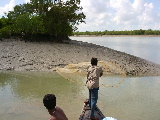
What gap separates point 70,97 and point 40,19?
1305cm

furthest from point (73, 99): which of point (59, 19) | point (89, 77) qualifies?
point (59, 19)

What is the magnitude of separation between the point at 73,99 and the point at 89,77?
3460 millimetres

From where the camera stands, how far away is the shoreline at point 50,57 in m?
15.8

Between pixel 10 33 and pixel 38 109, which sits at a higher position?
pixel 10 33

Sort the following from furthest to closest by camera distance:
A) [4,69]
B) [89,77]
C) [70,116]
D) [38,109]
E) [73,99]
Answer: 1. [4,69]
2. [73,99]
3. [38,109]
4. [70,116]
5. [89,77]

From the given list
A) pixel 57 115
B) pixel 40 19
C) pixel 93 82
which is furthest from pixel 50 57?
pixel 57 115

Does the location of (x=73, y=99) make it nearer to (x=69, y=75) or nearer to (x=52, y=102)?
(x=69, y=75)

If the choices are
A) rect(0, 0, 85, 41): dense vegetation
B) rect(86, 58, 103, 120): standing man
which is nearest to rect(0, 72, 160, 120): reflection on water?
rect(86, 58, 103, 120): standing man

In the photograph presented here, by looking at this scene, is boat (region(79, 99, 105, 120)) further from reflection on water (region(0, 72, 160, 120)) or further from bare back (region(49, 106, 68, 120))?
bare back (region(49, 106, 68, 120))

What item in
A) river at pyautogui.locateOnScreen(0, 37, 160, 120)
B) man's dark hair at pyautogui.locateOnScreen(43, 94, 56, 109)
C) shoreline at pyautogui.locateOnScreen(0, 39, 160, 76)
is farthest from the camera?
shoreline at pyautogui.locateOnScreen(0, 39, 160, 76)

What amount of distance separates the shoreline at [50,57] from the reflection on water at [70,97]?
1859mm

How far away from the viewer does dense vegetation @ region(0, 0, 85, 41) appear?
789 inches

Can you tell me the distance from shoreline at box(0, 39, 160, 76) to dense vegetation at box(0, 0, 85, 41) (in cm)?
124

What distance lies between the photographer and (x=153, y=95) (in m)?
10.2
